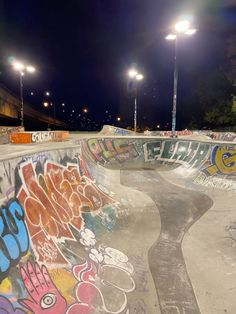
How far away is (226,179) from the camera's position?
13.8 meters

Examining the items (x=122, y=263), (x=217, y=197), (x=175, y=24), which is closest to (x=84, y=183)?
(x=122, y=263)

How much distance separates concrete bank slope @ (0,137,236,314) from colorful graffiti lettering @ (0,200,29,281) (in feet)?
0.07

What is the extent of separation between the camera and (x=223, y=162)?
595 inches

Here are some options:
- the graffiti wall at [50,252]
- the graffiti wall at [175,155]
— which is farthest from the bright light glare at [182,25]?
the graffiti wall at [50,252]

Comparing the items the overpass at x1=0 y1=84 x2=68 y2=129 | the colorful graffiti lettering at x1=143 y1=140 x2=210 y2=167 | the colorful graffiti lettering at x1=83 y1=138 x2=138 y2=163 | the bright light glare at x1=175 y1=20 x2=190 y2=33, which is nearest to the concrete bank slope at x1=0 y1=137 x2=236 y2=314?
the colorful graffiti lettering at x1=143 y1=140 x2=210 y2=167

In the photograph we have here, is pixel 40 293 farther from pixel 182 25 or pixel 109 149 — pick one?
pixel 182 25

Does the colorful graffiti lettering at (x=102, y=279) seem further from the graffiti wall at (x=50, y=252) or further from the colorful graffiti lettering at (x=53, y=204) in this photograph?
the colorful graffiti lettering at (x=53, y=204)

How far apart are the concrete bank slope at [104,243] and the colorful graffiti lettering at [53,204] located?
0.03 metres

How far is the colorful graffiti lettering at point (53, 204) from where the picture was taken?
19.5ft

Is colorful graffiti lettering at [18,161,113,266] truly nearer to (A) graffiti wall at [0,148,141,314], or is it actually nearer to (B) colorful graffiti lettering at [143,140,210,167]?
(A) graffiti wall at [0,148,141,314]

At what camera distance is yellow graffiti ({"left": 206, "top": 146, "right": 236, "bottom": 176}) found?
14601 mm

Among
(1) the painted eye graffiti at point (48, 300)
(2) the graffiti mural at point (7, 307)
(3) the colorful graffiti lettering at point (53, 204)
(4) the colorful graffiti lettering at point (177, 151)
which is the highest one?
(4) the colorful graffiti lettering at point (177, 151)

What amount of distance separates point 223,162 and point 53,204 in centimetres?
1161

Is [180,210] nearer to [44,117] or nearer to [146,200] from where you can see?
[146,200]
